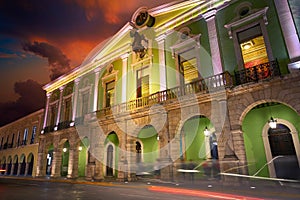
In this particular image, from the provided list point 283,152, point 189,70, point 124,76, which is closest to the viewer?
point 283,152

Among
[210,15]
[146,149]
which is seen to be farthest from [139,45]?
[146,149]

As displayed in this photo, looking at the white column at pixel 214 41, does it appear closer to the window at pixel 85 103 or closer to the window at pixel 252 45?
the window at pixel 252 45

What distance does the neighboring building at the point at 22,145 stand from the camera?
21594 millimetres

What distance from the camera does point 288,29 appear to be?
27.7ft

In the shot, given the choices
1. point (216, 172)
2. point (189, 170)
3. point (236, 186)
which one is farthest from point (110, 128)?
point (236, 186)

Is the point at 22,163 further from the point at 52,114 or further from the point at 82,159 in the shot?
the point at 82,159

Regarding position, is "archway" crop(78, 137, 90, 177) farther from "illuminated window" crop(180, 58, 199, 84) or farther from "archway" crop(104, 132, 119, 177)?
"illuminated window" crop(180, 58, 199, 84)

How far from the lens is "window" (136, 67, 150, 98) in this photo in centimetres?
1314

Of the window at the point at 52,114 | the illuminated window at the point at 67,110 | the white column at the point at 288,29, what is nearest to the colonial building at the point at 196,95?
the white column at the point at 288,29

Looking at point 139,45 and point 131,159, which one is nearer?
point 131,159

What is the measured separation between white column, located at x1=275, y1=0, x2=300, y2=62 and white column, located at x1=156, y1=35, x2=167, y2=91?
20.0 ft

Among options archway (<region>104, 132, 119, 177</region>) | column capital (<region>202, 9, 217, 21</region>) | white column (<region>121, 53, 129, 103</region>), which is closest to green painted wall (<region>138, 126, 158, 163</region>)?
archway (<region>104, 132, 119, 177</region>)

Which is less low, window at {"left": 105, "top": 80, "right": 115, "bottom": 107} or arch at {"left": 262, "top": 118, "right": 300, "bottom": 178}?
window at {"left": 105, "top": 80, "right": 115, "bottom": 107}

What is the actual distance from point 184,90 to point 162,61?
319 centimetres
